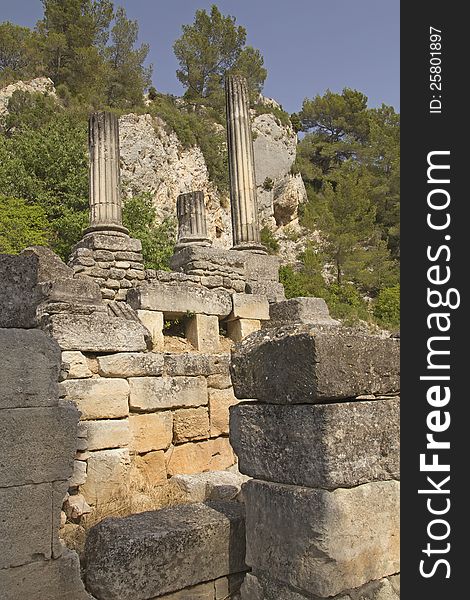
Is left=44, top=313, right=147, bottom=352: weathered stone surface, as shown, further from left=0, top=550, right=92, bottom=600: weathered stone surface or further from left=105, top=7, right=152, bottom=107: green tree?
left=105, top=7, right=152, bottom=107: green tree

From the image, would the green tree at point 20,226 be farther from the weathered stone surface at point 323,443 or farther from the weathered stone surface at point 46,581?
the weathered stone surface at point 323,443

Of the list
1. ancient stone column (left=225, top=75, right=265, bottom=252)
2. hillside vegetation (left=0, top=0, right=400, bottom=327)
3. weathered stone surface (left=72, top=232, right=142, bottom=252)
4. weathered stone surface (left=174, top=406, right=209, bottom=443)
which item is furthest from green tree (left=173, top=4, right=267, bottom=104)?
weathered stone surface (left=174, top=406, right=209, bottom=443)

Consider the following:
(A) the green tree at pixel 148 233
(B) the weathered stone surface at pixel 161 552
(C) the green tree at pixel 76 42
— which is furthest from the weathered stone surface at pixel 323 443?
(C) the green tree at pixel 76 42

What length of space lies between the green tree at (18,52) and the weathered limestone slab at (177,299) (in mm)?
31371

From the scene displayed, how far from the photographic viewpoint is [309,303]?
34.9 ft

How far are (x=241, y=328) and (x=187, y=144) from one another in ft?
73.8

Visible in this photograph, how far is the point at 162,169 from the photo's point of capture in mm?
27734

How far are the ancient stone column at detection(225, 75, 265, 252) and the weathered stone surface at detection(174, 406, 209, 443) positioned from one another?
6735 mm

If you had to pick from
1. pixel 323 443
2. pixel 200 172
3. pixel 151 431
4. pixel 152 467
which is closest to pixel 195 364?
pixel 151 431

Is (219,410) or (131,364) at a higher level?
(131,364)

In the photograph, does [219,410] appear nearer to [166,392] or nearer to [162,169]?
[166,392]

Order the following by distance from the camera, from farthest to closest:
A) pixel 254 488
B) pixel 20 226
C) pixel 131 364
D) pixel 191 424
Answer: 1. pixel 20 226
2. pixel 191 424
3. pixel 131 364
4. pixel 254 488

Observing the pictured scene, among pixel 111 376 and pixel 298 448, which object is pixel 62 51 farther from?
pixel 298 448

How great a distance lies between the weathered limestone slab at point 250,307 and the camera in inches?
381
